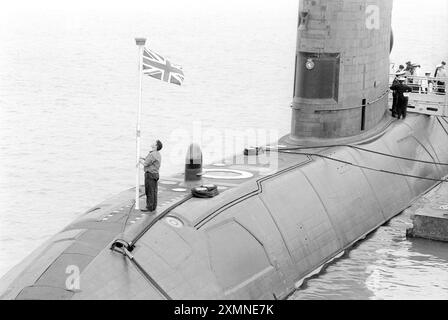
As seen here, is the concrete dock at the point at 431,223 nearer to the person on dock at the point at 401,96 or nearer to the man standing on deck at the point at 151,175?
the person on dock at the point at 401,96

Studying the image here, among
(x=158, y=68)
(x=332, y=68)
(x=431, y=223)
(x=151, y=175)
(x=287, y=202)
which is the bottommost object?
(x=431, y=223)

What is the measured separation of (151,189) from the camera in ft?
51.9

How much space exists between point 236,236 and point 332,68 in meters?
7.49

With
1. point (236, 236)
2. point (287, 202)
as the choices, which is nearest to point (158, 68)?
point (236, 236)

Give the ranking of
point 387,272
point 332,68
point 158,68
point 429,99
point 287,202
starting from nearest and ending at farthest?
1. point 158,68
2. point 287,202
3. point 387,272
4. point 332,68
5. point 429,99

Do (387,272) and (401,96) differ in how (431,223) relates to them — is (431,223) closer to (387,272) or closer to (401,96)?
(387,272)

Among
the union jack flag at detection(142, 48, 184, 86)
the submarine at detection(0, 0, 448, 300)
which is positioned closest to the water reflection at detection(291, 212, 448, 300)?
the submarine at detection(0, 0, 448, 300)

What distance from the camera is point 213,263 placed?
1538 cm

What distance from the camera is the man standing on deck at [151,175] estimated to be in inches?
621

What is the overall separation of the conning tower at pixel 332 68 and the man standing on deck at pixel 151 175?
24.9 ft

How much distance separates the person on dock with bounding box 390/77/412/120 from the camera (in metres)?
26.2

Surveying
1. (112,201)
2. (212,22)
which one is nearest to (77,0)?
(212,22)
